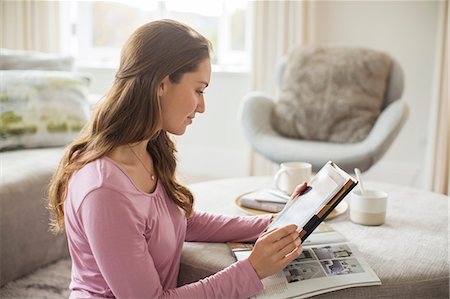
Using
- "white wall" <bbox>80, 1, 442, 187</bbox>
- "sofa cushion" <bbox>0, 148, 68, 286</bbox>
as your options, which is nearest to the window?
"white wall" <bbox>80, 1, 442, 187</bbox>

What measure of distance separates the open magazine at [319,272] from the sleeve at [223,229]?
4 cm

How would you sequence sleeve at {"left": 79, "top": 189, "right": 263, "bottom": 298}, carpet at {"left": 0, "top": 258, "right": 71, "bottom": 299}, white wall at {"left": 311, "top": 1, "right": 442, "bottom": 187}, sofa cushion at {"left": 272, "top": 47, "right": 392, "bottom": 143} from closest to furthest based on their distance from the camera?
sleeve at {"left": 79, "top": 189, "right": 263, "bottom": 298}, carpet at {"left": 0, "top": 258, "right": 71, "bottom": 299}, sofa cushion at {"left": 272, "top": 47, "right": 392, "bottom": 143}, white wall at {"left": 311, "top": 1, "right": 442, "bottom": 187}

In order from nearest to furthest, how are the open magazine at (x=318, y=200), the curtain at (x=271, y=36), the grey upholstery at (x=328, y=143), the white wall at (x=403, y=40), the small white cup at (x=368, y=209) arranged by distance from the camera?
the open magazine at (x=318, y=200) → the small white cup at (x=368, y=209) → the grey upholstery at (x=328, y=143) → the white wall at (x=403, y=40) → the curtain at (x=271, y=36)

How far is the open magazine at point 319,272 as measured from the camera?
44.9 inches

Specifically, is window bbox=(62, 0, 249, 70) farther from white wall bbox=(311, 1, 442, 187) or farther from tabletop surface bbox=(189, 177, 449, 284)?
tabletop surface bbox=(189, 177, 449, 284)

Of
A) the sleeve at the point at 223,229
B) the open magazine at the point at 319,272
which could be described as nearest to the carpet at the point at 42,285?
the sleeve at the point at 223,229

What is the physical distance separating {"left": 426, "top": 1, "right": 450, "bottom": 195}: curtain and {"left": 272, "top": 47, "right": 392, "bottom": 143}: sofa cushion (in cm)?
48

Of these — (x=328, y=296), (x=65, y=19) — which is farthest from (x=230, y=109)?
(x=328, y=296)

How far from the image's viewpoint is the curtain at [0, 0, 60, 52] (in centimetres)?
415

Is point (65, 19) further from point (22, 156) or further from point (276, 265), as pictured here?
point (276, 265)

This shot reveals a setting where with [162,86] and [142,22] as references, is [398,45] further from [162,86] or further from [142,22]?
[162,86]

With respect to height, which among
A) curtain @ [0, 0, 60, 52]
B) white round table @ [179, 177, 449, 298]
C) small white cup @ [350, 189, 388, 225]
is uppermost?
curtain @ [0, 0, 60, 52]

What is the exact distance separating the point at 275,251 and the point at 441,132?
2.51m

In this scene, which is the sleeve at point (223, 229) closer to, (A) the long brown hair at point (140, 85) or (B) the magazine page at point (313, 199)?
(B) the magazine page at point (313, 199)
